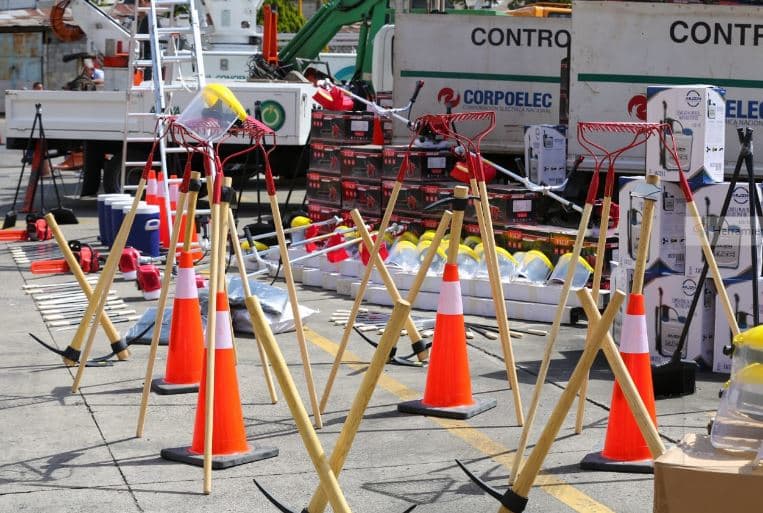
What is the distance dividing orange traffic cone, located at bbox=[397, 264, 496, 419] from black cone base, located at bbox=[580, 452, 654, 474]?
3.91 feet

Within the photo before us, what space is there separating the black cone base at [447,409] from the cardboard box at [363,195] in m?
6.15

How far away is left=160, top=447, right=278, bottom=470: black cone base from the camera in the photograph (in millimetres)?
6699

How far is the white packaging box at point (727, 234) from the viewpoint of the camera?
884cm

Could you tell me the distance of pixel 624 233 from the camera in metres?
9.23

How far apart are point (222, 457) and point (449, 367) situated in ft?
5.42

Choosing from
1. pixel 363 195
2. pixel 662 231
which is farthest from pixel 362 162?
pixel 662 231

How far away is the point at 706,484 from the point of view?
4273 mm

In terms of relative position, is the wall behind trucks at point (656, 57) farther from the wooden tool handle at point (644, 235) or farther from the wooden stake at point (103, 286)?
the wooden tool handle at point (644, 235)

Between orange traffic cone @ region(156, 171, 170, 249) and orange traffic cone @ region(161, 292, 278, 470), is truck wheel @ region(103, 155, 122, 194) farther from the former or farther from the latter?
orange traffic cone @ region(161, 292, 278, 470)

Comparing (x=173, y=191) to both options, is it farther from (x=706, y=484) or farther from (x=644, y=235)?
(x=706, y=484)

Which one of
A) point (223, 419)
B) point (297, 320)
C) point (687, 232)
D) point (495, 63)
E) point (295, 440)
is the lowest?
point (295, 440)

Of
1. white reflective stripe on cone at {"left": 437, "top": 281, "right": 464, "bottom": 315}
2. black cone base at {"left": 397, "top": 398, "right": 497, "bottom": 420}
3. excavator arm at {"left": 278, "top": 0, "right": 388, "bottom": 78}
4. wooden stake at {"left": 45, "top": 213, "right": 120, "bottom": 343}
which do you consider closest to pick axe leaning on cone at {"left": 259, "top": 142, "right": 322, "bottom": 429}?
black cone base at {"left": 397, "top": 398, "right": 497, "bottom": 420}

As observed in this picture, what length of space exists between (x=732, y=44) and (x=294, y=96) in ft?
21.3

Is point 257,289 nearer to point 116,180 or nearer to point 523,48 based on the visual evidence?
point 523,48
